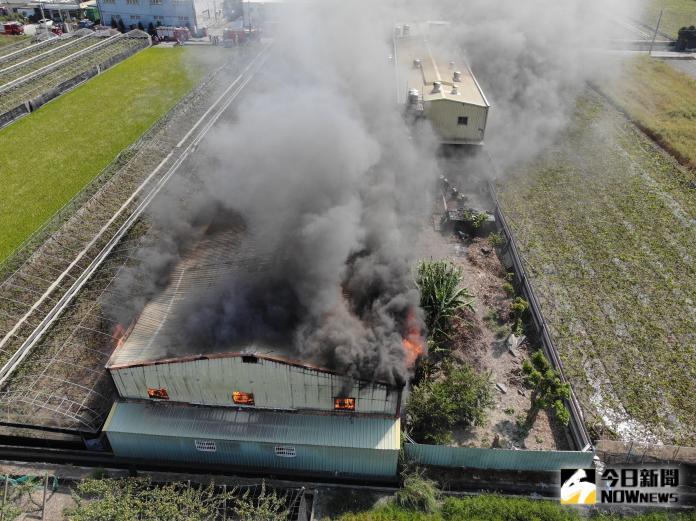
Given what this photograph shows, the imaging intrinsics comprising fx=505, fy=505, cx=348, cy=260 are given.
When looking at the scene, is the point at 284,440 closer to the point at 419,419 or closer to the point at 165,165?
the point at 419,419

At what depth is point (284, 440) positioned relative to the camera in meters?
12.3

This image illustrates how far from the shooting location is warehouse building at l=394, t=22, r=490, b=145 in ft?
81.1

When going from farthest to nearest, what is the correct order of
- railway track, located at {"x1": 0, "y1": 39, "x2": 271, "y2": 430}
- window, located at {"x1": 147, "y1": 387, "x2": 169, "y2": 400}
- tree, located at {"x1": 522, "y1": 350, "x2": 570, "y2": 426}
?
railway track, located at {"x1": 0, "y1": 39, "x2": 271, "y2": 430} → tree, located at {"x1": 522, "y1": 350, "x2": 570, "y2": 426} → window, located at {"x1": 147, "y1": 387, "x2": 169, "y2": 400}

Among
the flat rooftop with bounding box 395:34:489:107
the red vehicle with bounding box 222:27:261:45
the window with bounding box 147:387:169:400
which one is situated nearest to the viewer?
the window with bounding box 147:387:169:400

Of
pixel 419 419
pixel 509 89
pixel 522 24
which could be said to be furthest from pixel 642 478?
pixel 522 24

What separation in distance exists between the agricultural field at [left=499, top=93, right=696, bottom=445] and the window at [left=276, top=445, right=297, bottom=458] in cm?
835

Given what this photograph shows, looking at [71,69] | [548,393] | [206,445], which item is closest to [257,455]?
[206,445]

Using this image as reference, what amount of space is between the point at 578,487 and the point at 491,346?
4999mm

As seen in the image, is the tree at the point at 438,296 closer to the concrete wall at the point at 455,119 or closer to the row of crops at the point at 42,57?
the concrete wall at the point at 455,119

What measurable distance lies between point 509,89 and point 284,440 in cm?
2772

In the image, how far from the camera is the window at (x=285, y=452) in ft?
41.0

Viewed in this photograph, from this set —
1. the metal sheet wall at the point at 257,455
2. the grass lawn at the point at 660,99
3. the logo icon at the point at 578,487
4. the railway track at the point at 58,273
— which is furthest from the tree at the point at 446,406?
the grass lawn at the point at 660,99

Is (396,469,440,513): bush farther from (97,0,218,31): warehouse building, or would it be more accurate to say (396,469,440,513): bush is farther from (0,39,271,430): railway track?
(97,0,218,31): warehouse building

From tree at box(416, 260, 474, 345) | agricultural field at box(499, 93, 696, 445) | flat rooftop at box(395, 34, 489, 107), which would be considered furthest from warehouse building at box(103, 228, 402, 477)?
flat rooftop at box(395, 34, 489, 107)
